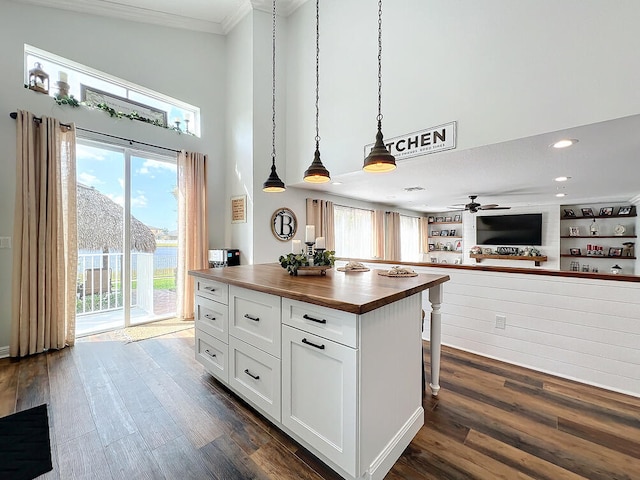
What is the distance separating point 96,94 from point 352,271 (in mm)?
3804

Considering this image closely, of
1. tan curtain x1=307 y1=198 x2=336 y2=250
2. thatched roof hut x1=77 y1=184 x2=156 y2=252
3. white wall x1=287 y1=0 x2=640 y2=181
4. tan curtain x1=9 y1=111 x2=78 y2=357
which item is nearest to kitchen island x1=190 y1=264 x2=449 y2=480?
white wall x1=287 y1=0 x2=640 y2=181

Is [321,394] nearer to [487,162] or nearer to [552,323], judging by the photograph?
[552,323]

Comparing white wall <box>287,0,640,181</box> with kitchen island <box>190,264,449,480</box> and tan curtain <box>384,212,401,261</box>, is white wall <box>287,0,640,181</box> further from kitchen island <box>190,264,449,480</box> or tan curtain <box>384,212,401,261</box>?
tan curtain <box>384,212,401,261</box>

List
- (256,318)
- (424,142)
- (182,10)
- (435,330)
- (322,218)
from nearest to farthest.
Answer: (256,318) → (435,330) → (424,142) → (182,10) → (322,218)

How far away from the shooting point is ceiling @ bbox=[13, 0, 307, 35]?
10.8 feet

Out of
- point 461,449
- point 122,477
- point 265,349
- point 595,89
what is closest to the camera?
point 122,477

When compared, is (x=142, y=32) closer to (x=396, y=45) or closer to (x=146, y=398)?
(x=396, y=45)

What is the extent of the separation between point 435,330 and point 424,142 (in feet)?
6.19

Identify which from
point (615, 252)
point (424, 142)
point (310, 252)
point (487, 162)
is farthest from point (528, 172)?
point (615, 252)

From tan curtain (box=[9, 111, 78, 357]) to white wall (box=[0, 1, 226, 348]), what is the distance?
0.63ft

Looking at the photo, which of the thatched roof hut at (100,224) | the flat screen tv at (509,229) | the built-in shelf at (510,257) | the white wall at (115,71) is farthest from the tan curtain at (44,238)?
the flat screen tv at (509,229)

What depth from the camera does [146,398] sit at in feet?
6.81

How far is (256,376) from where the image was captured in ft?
5.90

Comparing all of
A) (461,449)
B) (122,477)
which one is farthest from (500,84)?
(122,477)
